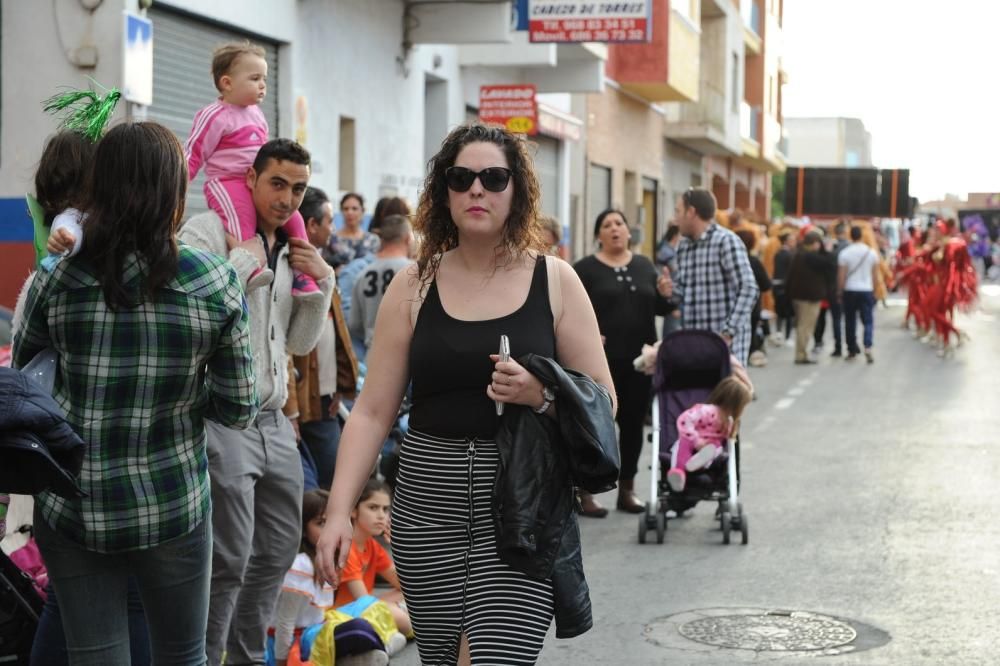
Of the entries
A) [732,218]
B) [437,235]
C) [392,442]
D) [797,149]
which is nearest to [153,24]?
[392,442]

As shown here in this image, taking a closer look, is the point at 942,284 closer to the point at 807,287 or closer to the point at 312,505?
the point at 807,287

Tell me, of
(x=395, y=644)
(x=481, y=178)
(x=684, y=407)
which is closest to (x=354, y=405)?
(x=481, y=178)

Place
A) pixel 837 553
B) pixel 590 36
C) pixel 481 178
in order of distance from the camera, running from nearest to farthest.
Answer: pixel 481 178
pixel 837 553
pixel 590 36

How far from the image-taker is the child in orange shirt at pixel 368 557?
719cm

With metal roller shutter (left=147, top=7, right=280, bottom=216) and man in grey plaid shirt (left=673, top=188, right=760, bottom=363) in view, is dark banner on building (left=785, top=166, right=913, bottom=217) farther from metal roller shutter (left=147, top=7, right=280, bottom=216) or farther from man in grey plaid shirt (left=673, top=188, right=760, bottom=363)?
man in grey plaid shirt (left=673, top=188, right=760, bottom=363)

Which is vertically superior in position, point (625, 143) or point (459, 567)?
point (625, 143)

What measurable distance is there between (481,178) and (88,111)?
3.77 feet

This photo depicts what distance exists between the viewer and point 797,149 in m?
132

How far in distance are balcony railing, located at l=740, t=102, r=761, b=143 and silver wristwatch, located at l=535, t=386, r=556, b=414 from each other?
4461 centimetres

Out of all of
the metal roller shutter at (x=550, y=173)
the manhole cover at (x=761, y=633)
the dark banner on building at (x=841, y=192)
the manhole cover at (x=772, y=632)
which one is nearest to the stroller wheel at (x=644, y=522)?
the manhole cover at (x=761, y=633)

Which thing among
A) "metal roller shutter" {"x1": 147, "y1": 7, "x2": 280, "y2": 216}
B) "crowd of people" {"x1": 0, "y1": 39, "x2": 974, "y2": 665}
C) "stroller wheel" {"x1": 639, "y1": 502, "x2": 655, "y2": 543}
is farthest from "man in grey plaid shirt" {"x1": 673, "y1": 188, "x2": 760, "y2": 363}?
"crowd of people" {"x1": 0, "y1": 39, "x2": 974, "y2": 665}

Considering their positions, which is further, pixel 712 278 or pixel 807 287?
pixel 807 287

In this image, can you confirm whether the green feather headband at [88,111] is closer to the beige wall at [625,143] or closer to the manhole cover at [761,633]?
the manhole cover at [761,633]

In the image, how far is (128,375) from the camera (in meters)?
3.99
